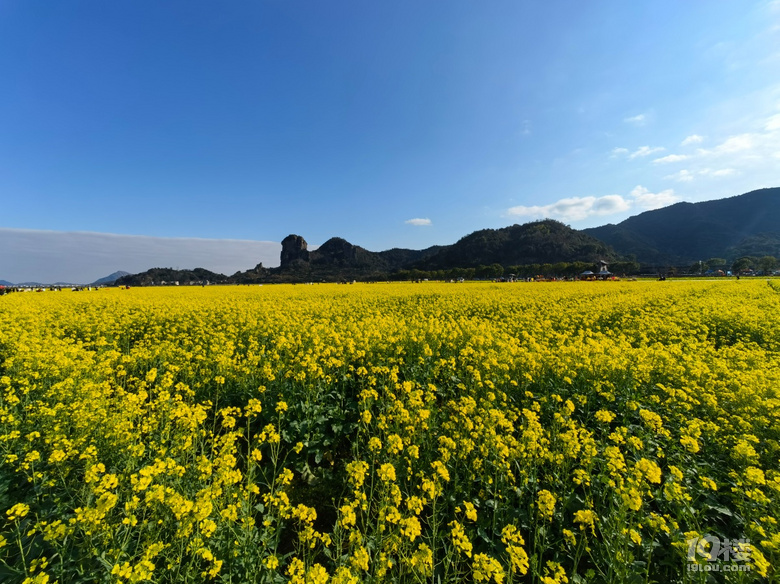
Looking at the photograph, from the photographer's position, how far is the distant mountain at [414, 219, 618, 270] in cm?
11538

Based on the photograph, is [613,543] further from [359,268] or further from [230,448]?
[359,268]

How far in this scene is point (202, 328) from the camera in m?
9.22

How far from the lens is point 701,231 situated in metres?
165

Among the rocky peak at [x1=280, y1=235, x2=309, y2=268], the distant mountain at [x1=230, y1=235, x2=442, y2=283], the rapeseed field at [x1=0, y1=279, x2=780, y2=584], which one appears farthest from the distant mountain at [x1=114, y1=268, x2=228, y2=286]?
the rapeseed field at [x1=0, y1=279, x2=780, y2=584]

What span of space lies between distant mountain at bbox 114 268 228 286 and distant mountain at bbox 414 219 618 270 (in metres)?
70.4

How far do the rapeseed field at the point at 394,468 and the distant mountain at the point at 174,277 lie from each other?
90008 millimetres

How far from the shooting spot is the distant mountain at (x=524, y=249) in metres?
115

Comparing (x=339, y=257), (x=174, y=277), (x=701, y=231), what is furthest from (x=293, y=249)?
(x=701, y=231)

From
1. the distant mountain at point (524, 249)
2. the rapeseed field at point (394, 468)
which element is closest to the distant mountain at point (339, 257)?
the distant mountain at point (524, 249)

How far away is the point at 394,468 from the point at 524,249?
134m

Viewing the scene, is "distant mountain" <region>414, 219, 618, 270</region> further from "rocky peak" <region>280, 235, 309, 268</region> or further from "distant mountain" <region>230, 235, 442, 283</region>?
"rocky peak" <region>280, 235, 309, 268</region>

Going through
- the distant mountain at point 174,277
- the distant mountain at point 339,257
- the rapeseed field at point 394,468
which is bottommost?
the rapeseed field at point 394,468

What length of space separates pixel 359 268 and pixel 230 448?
11834 centimetres

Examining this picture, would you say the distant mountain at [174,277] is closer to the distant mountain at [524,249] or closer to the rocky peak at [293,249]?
the rocky peak at [293,249]
